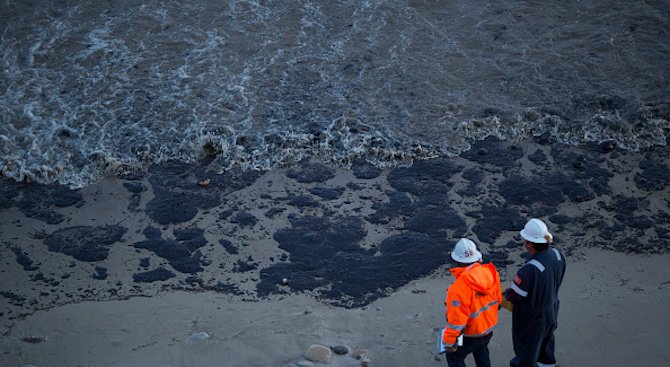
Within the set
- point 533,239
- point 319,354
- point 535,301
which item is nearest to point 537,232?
point 533,239

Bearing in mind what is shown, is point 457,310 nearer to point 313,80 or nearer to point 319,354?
point 319,354

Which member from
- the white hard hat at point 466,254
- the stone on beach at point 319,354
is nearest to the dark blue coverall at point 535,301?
the white hard hat at point 466,254

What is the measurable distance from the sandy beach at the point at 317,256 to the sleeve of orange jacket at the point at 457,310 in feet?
3.32

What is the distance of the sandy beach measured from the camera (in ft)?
18.9

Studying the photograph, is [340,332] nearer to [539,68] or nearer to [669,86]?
[539,68]

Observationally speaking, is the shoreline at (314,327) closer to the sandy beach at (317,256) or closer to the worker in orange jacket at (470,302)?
the sandy beach at (317,256)

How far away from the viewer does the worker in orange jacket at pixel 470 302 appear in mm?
4520

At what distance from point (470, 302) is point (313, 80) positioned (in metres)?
6.28

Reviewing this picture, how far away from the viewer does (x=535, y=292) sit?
4.70 metres

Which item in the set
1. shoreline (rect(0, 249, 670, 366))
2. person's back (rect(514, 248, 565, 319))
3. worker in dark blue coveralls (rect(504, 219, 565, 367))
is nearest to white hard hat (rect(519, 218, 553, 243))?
worker in dark blue coveralls (rect(504, 219, 565, 367))

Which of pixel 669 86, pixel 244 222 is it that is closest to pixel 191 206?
pixel 244 222

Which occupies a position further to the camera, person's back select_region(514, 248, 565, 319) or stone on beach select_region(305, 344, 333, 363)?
stone on beach select_region(305, 344, 333, 363)

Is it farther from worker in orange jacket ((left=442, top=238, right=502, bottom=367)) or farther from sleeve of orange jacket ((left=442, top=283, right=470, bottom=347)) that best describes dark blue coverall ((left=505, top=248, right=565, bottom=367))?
sleeve of orange jacket ((left=442, top=283, right=470, bottom=347))

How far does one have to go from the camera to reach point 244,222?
24.6 feet
